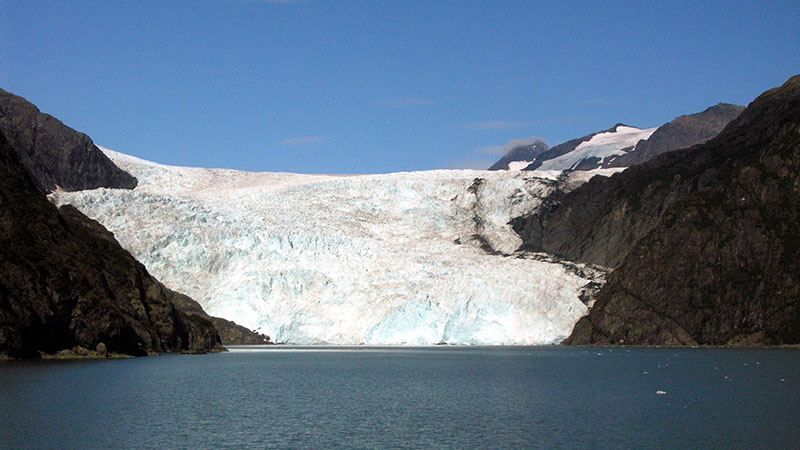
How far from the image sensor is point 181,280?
70250 millimetres

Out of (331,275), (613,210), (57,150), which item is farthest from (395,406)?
(613,210)

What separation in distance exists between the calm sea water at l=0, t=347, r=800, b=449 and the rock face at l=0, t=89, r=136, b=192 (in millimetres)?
45565

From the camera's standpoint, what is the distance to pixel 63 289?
42.9 meters

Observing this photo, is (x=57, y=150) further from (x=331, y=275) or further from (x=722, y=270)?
(x=722, y=270)

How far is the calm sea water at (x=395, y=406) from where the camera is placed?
21.3 m

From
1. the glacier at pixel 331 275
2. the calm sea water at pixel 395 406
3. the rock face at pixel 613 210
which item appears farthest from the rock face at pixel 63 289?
the rock face at pixel 613 210

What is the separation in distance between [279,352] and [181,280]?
13198 millimetres

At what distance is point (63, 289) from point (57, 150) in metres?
48.6

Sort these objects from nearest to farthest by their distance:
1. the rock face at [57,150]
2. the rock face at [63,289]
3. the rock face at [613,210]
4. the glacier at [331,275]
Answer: the rock face at [63,289], the glacier at [331,275], the rock face at [57,150], the rock face at [613,210]

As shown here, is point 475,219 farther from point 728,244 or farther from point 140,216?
point 140,216

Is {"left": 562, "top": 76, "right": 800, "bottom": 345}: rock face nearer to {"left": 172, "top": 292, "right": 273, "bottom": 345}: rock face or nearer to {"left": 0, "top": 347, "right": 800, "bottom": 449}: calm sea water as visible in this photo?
{"left": 0, "top": 347, "right": 800, "bottom": 449}: calm sea water

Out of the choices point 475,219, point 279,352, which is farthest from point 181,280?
point 475,219

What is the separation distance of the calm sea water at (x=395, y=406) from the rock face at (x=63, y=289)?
8.38 ft

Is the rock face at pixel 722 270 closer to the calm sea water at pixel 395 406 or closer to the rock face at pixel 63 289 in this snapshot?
the calm sea water at pixel 395 406
